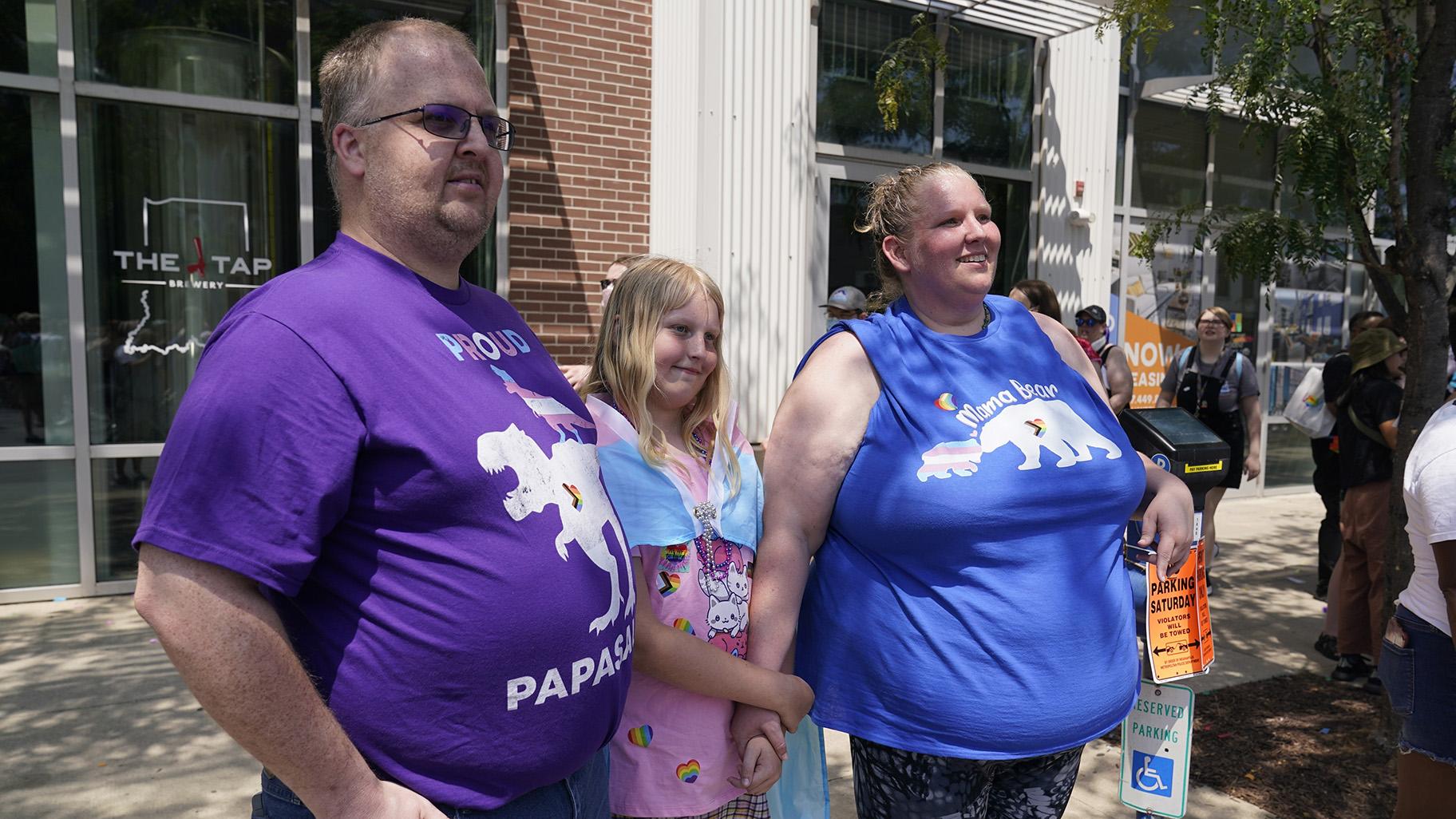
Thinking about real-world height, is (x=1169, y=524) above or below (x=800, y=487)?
below

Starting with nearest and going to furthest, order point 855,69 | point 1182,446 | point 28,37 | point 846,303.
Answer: point 1182,446 < point 28,37 < point 846,303 < point 855,69

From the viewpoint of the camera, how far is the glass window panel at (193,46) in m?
5.85

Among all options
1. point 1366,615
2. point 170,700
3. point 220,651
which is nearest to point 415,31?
point 220,651

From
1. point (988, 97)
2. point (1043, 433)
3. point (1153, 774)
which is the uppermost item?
point (988, 97)

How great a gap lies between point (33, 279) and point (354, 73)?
558 centimetres

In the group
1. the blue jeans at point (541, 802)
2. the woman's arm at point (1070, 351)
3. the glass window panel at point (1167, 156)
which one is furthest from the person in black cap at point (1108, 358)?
the blue jeans at point (541, 802)

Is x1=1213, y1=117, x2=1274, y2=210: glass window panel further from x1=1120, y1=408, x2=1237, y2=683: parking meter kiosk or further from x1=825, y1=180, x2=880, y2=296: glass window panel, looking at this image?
x1=1120, y1=408, x2=1237, y2=683: parking meter kiosk

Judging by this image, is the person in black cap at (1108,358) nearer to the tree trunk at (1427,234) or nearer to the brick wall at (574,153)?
the tree trunk at (1427,234)

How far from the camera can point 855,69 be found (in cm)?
737

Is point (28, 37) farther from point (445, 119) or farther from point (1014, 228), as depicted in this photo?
point (1014, 228)

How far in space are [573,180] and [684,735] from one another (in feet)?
17.2

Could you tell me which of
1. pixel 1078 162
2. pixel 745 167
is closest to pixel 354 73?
pixel 745 167

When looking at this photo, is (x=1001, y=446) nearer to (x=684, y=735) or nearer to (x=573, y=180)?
(x=684, y=735)

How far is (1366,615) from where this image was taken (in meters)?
4.79
